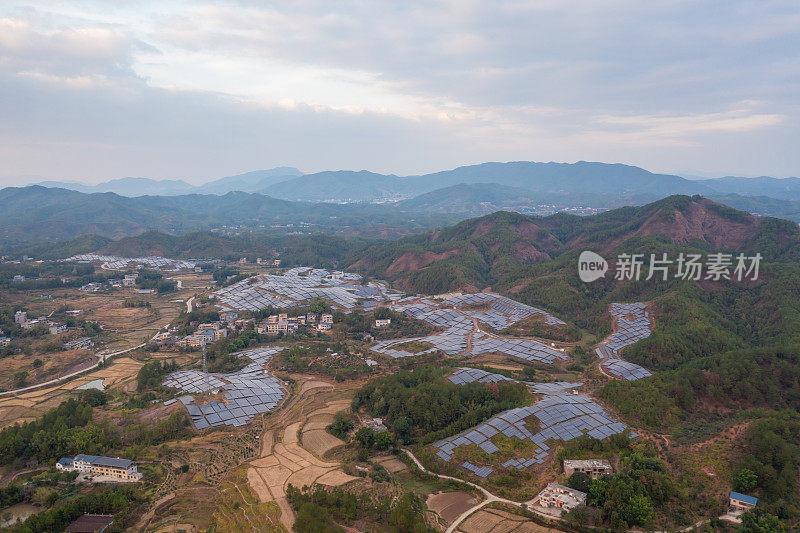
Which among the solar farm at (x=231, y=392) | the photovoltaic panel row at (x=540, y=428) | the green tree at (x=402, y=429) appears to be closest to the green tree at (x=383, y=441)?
the green tree at (x=402, y=429)

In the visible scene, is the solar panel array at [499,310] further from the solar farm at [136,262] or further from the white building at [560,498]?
the solar farm at [136,262]

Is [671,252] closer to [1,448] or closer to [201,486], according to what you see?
[201,486]

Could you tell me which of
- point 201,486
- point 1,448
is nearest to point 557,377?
point 201,486

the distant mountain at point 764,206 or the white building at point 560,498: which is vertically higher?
the distant mountain at point 764,206

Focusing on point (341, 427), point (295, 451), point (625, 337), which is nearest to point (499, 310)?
point (625, 337)

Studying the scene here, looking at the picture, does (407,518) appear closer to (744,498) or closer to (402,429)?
(402,429)

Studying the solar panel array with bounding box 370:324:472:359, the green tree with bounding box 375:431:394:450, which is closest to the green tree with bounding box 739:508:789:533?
the green tree with bounding box 375:431:394:450
